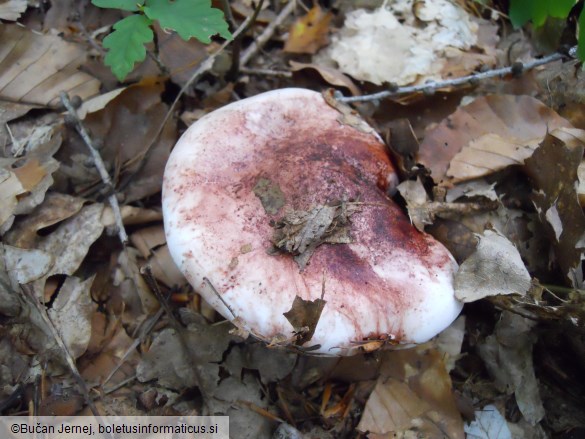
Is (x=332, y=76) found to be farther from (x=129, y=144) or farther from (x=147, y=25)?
(x=129, y=144)

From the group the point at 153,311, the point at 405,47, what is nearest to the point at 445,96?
the point at 405,47

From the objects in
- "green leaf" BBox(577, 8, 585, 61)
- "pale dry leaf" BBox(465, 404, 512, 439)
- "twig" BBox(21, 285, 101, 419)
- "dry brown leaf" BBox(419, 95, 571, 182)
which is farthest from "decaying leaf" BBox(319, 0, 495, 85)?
"twig" BBox(21, 285, 101, 419)

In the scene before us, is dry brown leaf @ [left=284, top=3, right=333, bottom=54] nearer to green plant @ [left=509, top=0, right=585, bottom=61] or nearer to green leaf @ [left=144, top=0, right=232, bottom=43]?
green leaf @ [left=144, top=0, right=232, bottom=43]

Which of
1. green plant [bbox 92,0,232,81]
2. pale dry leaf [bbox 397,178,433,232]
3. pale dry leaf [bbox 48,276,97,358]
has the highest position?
green plant [bbox 92,0,232,81]

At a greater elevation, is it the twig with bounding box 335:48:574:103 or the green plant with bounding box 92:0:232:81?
the green plant with bounding box 92:0:232:81

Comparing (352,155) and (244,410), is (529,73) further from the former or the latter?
(244,410)

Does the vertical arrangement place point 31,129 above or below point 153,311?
above
